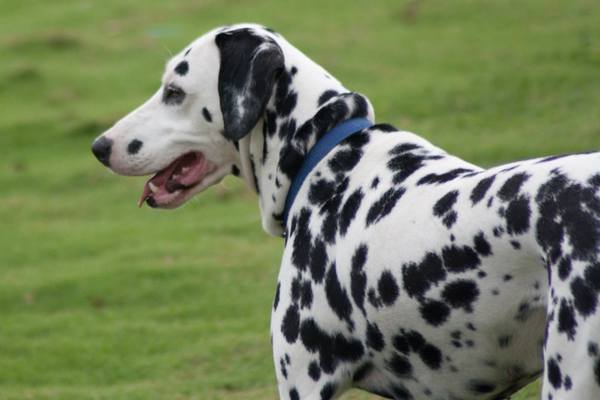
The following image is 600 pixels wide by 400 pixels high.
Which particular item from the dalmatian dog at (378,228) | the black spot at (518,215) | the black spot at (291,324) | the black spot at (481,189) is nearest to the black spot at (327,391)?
the dalmatian dog at (378,228)

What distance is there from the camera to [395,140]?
4.35 metres

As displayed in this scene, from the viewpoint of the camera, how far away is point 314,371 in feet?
13.8

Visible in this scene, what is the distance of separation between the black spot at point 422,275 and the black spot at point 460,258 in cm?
3

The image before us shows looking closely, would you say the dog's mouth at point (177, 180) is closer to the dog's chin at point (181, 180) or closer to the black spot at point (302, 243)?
the dog's chin at point (181, 180)

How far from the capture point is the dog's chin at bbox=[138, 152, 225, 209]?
4898 millimetres

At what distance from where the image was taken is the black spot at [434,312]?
3676 millimetres

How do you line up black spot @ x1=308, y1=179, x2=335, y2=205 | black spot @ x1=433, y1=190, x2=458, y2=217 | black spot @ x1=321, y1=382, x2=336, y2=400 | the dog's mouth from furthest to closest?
the dog's mouth → black spot @ x1=308, y1=179, x2=335, y2=205 → black spot @ x1=321, y1=382, x2=336, y2=400 → black spot @ x1=433, y1=190, x2=458, y2=217

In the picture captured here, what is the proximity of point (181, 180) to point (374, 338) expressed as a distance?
130 centimetres

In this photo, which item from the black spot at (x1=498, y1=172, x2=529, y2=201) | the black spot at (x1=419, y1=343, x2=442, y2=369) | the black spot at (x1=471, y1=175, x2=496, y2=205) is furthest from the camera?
the black spot at (x1=419, y1=343, x2=442, y2=369)

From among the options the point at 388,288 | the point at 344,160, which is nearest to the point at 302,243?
the point at 344,160

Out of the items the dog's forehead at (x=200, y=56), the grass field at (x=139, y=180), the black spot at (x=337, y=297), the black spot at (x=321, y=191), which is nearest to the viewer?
the black spot at (x=337, y=297)

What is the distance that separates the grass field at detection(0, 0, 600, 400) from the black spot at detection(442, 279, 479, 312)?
2467mm

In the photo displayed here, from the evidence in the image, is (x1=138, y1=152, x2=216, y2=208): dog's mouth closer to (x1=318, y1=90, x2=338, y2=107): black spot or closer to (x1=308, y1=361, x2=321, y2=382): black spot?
(x1=318, y1=90, x2=338, y2=107): black spot

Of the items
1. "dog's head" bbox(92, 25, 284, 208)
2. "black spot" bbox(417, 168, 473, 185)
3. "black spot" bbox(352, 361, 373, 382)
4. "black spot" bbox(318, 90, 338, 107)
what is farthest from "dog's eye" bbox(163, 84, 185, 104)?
"black spot" bbox(352, 361, 373, 382)
